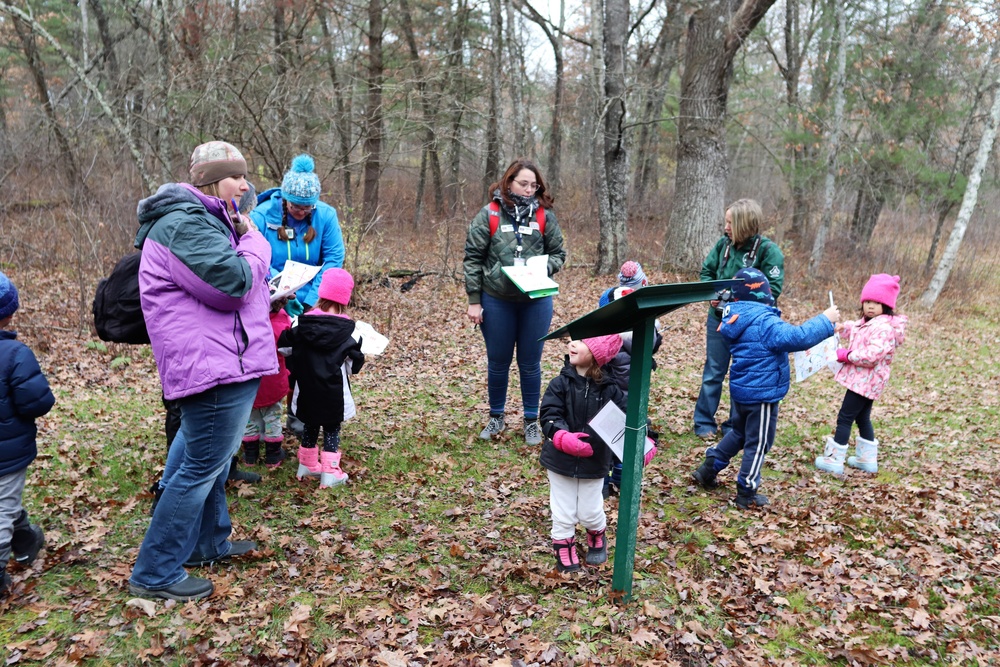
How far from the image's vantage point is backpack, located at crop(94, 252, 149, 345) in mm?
3182

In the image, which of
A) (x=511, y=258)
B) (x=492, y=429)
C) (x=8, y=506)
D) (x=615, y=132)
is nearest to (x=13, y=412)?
(x=8, y=506)

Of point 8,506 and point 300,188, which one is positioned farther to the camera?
point 300,188

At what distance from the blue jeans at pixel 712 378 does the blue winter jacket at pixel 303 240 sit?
351 cm

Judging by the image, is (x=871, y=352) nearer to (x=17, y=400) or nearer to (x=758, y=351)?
(x=758, y=351)

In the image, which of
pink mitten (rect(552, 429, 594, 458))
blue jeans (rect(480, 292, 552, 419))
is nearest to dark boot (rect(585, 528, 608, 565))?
pink mitten (rect(552, 429, 594, 458))

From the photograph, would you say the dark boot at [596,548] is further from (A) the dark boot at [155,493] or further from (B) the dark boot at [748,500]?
(A) the dark boot at [155,493]

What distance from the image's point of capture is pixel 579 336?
3.25 metres

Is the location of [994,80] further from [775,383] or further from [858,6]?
[775,383]

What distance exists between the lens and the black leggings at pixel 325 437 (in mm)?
4734

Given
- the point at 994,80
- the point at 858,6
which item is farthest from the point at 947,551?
the point at 994,80

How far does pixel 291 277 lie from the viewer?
14.7 feet

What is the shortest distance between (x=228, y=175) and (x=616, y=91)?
10666 mm

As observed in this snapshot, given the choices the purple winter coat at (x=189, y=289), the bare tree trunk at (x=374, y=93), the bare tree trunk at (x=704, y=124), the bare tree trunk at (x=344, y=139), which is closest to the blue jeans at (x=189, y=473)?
the purple winter coat at (x=189, y=289)

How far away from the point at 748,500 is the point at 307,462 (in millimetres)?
3334
